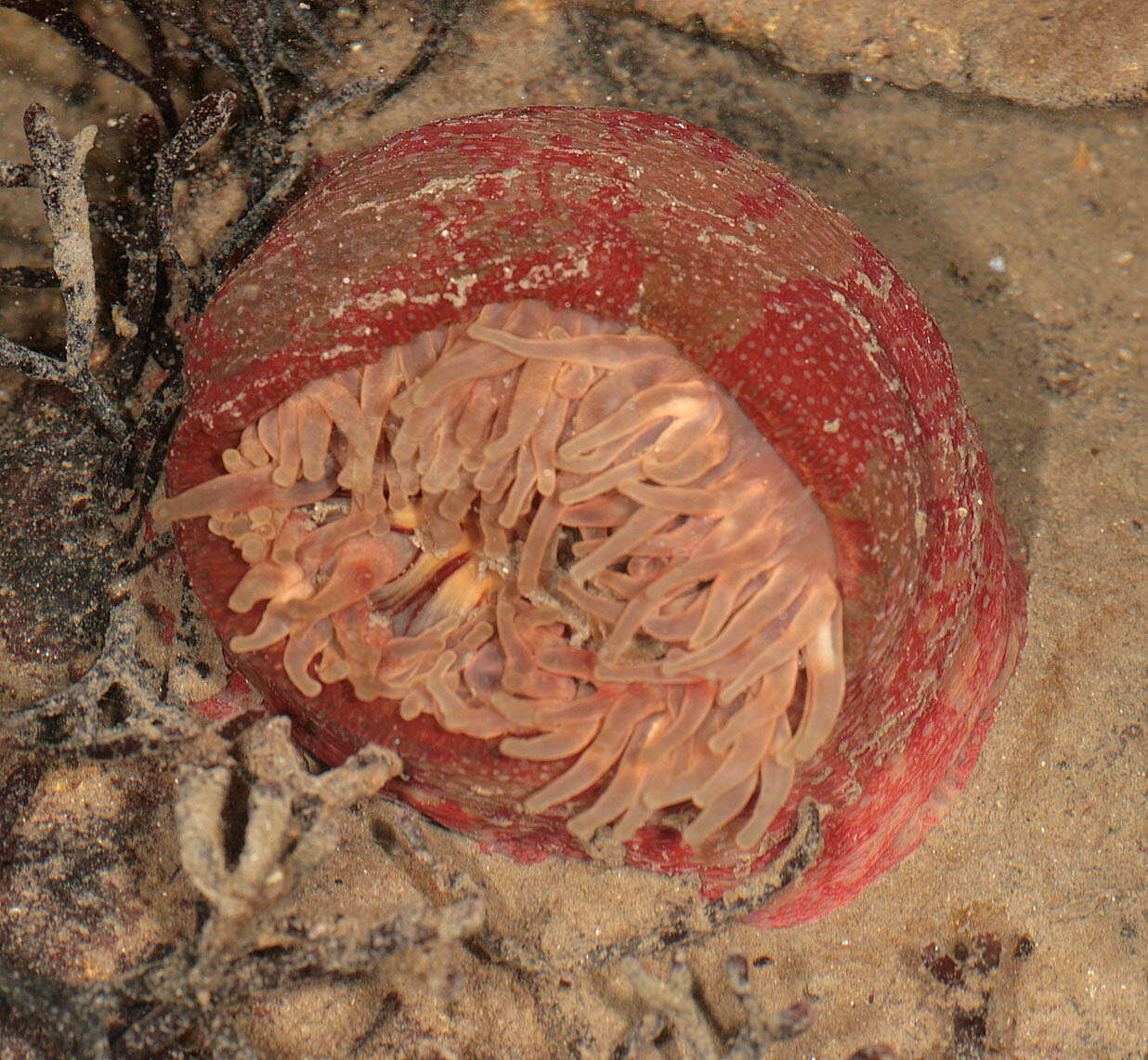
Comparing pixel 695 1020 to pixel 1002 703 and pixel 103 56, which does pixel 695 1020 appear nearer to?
pixel 1002 703

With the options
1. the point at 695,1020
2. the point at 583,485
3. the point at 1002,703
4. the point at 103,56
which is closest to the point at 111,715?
the point at 583,485

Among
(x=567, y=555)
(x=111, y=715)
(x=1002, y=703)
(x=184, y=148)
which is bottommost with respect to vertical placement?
(x=111, y=715)

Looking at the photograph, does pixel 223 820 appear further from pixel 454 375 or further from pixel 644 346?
pixel 644 346

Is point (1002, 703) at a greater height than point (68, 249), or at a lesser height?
lesser

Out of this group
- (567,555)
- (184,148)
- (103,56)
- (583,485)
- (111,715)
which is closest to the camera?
(583,485)

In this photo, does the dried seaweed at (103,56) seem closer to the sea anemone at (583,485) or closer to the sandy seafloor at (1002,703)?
the sandy seafloor at (1002,703)

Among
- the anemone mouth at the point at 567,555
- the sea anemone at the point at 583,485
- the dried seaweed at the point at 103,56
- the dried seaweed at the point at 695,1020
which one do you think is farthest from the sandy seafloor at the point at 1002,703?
the anemone mouth at the point at 567,555
